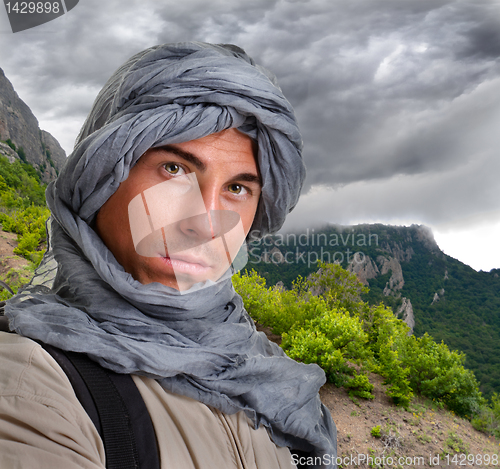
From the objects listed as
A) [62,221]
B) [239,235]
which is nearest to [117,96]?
[62,221]

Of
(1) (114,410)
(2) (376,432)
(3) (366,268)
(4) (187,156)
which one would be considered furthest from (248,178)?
(3) (366,268)

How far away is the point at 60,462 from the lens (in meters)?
0.63

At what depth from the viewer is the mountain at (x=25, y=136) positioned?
37.1 metres

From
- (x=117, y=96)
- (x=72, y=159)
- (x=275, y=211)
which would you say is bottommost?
(x=275, y=211)

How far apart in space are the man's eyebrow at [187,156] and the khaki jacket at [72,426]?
0.58 m

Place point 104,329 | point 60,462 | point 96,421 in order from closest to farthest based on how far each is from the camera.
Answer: point 60,462, point 96,421, point 104,329

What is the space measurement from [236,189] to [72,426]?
2.35 feet

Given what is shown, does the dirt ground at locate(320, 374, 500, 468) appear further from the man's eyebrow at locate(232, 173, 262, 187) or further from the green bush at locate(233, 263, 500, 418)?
the man's eyebrow at locate(232, 173, 262, 187)

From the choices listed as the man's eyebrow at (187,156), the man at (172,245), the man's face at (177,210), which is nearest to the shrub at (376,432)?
the man at (172,245)

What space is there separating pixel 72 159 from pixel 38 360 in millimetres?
557

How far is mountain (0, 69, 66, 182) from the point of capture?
3706 cm

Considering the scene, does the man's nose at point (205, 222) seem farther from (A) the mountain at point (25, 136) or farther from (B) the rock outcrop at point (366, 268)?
(A) the mountain at point (25, 136)

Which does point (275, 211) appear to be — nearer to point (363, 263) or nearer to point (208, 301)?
point (208, 301)

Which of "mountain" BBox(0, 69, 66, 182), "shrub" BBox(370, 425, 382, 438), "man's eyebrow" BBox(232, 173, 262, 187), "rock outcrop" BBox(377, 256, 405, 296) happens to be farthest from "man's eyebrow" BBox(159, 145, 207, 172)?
"mountain" BBox(0, 69, 66, 182)
